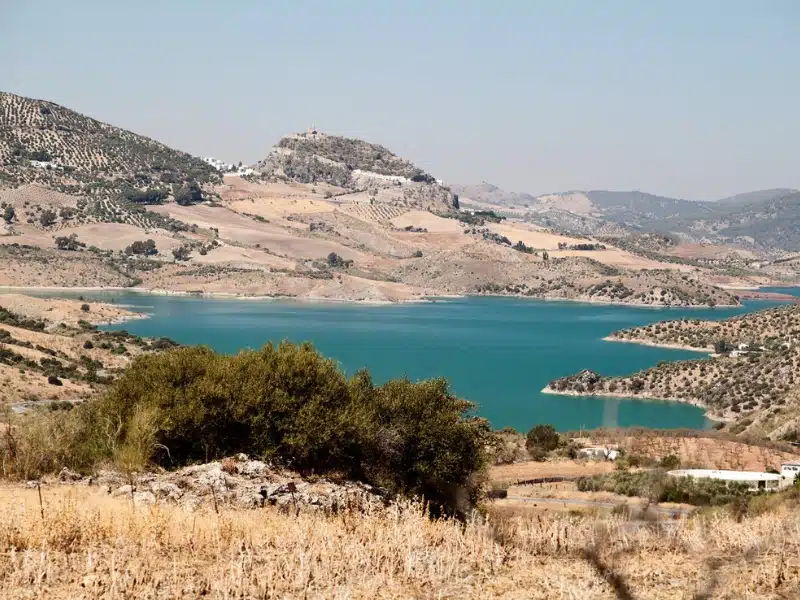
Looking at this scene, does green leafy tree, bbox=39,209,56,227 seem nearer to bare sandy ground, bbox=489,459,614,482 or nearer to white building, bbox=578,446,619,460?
white building, bbox=578,446,619,460

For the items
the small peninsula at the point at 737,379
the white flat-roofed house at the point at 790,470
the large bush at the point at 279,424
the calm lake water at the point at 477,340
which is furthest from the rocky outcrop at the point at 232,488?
the calm lake water at the point at 477,340

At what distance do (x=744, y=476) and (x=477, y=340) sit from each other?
70.3 m

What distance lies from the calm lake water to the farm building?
25512 mm

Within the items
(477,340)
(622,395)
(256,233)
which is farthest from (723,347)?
(256,233)

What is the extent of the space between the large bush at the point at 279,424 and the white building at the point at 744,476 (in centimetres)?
991

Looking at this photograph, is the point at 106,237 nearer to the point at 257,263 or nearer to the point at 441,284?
the point at 257,263

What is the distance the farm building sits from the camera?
81.4 ft

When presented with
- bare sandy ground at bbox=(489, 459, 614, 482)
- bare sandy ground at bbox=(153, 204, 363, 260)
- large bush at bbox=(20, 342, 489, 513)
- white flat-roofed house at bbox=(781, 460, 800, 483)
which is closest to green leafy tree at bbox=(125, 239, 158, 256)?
bare sandy ground at bbox=(153, 204, 363, 260)

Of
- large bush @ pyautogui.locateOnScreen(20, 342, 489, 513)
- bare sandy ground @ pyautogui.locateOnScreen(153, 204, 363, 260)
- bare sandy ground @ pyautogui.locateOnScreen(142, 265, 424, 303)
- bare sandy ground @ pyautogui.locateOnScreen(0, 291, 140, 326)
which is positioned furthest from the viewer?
bare sandy ground @ pyautogui.locateOnScreen(153, 204, 363, 260)

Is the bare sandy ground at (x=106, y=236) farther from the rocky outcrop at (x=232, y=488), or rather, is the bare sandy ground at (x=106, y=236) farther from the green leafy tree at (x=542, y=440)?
the rocky outcrop at (x=232, y=488)

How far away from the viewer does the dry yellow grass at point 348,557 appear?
23.8 feet

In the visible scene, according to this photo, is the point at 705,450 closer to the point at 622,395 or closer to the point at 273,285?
the point at 622,395

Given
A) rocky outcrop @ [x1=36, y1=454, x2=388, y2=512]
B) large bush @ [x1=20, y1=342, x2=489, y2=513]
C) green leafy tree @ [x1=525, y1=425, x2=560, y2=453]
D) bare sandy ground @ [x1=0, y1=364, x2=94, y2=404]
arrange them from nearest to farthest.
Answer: rocky outcrop @ [x1=36, y1=454, x2=388, y2=512], large bush @ [x1=20, y1=342, x2=489, y2=513], green leafy tree @ [x1=525, y1=425, x2=560, y2=453], bare sandy ground @ [x1=0, y1=364, x2=94, y2=404]

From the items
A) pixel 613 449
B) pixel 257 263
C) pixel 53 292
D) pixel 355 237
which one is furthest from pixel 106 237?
pixel 613 449
